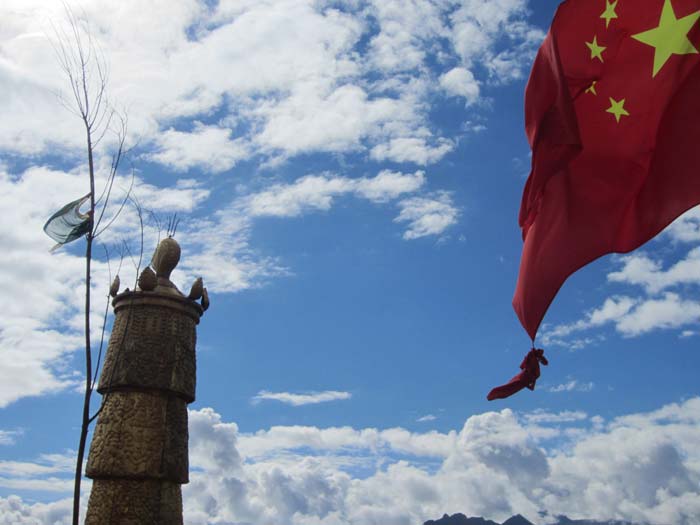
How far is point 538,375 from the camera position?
6.00 m

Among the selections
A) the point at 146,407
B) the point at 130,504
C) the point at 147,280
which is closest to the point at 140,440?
the point at 146,407

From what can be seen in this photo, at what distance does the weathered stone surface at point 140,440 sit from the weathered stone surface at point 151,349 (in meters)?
0.21

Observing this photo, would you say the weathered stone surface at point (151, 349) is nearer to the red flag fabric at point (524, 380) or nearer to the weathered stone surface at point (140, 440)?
the weathered stone surface at point (140, 440)

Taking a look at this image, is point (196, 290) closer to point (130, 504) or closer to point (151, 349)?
point (151, 349)

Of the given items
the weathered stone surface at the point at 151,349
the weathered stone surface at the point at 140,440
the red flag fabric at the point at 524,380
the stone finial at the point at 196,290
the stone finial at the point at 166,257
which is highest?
the stone finial at the point at 166,257

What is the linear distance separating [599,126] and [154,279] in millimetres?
6720

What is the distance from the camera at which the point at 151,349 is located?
399 inches

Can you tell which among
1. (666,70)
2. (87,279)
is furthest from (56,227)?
(666,70)

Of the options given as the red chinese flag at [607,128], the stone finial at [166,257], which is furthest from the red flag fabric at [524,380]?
the stone finial at [166,257]

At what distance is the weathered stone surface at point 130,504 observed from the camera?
30.5 ft

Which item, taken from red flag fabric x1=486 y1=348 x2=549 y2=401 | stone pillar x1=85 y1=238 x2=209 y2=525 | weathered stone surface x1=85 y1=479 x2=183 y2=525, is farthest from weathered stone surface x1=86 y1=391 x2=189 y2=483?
red flag fabric x1=486 y1=348 x2=549 y2=401

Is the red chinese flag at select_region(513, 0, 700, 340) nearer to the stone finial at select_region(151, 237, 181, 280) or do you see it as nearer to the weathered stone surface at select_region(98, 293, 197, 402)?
the weathered stone surface at select_region(98, 293, 197, 402)

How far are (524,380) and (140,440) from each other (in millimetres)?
5808

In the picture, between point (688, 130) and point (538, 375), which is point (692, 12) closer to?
point (688, 130)
